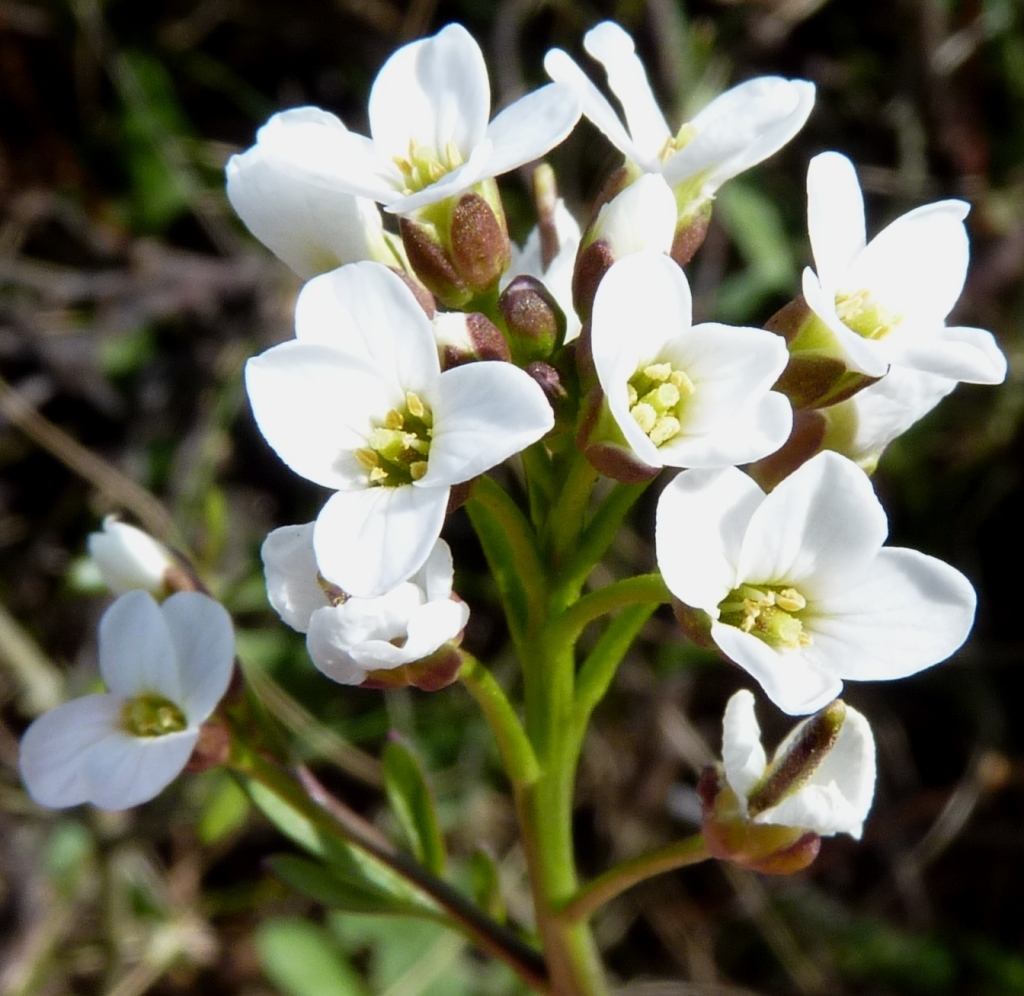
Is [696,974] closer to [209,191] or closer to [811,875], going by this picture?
[811,875]

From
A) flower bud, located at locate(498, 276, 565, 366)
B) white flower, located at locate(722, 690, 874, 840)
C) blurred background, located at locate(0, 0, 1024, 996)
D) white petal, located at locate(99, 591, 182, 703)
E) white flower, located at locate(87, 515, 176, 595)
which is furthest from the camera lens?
blurred background, located at locate(0, 0, 1024, 996)

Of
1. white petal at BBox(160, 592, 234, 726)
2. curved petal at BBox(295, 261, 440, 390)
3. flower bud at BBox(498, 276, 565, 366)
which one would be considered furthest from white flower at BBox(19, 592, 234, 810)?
flower bud at BBox(498, 276, 565, 366)

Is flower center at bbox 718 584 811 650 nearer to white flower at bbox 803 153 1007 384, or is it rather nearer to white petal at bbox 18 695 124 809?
white flower at bbox 803 153 1007 384

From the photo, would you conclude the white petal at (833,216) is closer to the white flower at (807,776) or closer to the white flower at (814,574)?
the white flower at (814,574)

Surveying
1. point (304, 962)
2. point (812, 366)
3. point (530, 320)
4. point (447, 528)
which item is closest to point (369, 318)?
point (530, 320)

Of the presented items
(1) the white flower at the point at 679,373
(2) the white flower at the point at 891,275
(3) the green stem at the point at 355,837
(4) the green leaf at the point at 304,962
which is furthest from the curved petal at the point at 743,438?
(4) the green leaf at the point at 304,962

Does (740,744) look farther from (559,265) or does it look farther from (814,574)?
(559,265)
